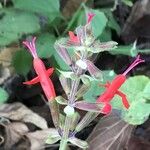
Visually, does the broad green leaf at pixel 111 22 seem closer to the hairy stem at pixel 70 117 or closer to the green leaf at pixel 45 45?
the green leaf at pixel 45 45

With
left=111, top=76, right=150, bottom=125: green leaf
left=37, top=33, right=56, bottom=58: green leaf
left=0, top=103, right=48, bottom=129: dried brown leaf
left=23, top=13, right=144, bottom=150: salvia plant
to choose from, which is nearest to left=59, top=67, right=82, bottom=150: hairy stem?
left=23, top=13, right=144, bottom=150: salvia plant

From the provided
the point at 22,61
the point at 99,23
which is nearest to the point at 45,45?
the point at 22,61

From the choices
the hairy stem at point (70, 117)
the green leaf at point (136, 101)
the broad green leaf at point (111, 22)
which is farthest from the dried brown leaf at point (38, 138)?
the broad green leaf at point (111, 22)

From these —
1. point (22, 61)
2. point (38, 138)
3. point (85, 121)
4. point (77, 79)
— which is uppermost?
point (77, 79)

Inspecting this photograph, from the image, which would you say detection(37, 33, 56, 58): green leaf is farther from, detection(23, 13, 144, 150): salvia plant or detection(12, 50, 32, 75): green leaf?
detection(23, 13, 144, 150): salvia plant

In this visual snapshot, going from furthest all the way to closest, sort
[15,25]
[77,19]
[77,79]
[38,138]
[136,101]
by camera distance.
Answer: [77,19] < [15,25] < [38,138] < [136,101] < [77,79]

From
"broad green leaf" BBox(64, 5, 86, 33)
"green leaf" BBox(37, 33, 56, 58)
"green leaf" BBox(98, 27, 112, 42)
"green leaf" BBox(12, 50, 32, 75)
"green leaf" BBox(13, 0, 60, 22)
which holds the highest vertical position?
"green leaf" BBox(13, 0, 60, 22)

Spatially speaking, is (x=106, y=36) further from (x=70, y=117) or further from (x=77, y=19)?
(x=70, y=117)
